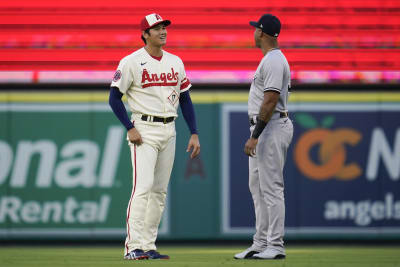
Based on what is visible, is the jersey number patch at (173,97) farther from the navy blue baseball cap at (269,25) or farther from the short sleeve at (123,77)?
the navy blue baseball cap at (269,25)

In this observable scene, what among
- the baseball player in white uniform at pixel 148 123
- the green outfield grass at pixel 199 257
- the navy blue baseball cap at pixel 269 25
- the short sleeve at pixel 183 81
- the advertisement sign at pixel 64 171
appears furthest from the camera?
the advertisement sign at pixel 64 171

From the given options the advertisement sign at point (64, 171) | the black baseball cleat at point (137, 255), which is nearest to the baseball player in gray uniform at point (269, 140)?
the black baseball cleat at point (137, 255)

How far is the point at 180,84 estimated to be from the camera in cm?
593

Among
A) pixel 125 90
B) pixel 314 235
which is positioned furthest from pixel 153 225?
Result: pixel 314 235

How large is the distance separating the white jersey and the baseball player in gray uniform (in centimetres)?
58

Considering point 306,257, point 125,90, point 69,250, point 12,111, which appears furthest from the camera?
point 12,111

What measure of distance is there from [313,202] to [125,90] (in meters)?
2.59

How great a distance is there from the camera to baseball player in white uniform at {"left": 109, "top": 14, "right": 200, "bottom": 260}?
18.5 feet

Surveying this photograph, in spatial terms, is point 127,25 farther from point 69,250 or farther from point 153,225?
point 153,225

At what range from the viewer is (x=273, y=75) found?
5.59 meters

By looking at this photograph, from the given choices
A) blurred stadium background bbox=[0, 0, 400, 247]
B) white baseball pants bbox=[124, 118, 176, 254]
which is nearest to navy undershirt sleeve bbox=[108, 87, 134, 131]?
white baseball pants bbox=[124, 118, 176, 254]

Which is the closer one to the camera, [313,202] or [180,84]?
[180,84]

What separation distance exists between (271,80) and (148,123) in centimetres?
87

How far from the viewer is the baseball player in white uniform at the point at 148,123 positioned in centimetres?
563
